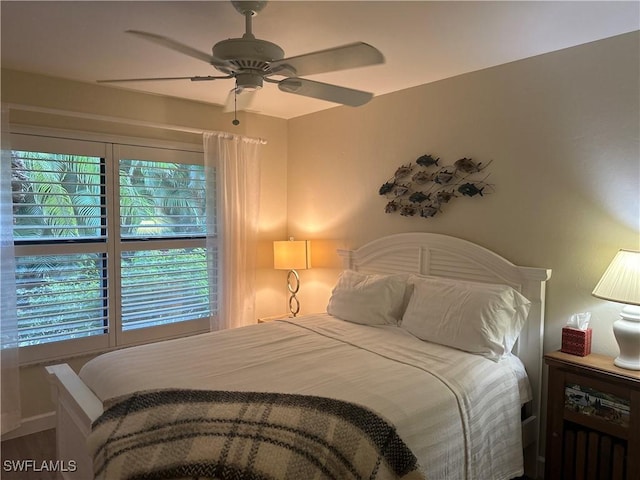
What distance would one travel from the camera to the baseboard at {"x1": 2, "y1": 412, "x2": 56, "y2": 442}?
2.97 meters

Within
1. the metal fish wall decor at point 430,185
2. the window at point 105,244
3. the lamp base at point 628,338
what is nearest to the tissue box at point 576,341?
the lamp base at point 628,338

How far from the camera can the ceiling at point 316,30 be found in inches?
78.8

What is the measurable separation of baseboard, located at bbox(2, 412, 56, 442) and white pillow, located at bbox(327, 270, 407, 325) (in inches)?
85.6

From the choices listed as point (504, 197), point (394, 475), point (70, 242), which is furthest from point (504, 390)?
point (70, 242)

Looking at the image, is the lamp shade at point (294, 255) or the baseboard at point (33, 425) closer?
the baseboard at point (33, 425)

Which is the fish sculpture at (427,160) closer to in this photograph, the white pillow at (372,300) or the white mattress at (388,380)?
the white pillow at (372,300)

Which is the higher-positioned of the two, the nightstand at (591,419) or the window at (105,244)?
the window at (105,244)

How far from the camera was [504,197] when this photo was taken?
2762 millimetres

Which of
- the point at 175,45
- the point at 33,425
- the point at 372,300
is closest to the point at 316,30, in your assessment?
the point at 175,45

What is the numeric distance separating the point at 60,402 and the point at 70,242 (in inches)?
51.4

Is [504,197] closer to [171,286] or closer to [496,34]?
[496,34]

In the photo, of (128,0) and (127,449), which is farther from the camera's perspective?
(128,0)

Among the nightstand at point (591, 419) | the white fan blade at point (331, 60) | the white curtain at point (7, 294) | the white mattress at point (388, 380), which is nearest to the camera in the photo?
the white fan blade at point (331, 60)

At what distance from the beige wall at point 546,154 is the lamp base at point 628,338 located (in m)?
0.18
